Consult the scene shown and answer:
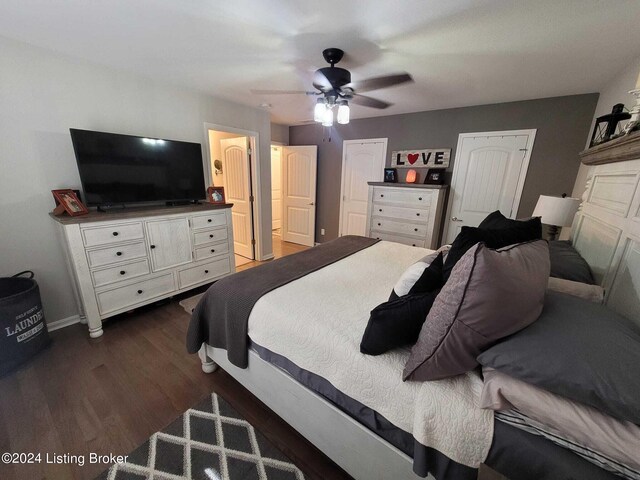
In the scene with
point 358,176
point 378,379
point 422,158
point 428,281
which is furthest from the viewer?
point 358,176

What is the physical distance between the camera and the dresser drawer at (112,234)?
207cm

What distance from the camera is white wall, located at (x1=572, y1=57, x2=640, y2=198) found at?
1.85 m

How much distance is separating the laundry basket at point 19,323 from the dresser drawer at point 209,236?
128cm

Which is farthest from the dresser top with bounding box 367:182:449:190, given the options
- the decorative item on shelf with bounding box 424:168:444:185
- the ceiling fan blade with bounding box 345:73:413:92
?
the ceiling fan blade with bounding box 345:73:413:92

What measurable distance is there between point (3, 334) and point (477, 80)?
14.3 ft

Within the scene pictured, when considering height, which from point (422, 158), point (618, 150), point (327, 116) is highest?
point (327, 116)

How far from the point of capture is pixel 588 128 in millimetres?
2639

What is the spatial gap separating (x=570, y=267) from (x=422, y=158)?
2534mm

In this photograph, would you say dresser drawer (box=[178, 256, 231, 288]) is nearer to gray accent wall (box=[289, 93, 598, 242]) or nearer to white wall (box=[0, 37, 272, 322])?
white wall (box=[0, 37, 272, 322])

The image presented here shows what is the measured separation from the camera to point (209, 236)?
9.76 ft

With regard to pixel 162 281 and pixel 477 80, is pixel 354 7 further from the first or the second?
pixel 162 281

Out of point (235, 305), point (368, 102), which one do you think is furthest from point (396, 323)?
point (368, 102)

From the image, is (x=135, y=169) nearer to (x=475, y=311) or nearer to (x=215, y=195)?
(x=215, y=195)

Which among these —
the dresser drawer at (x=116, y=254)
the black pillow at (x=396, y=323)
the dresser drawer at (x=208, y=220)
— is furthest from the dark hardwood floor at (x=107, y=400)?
the dresser drawer at (x=208, y=220)
